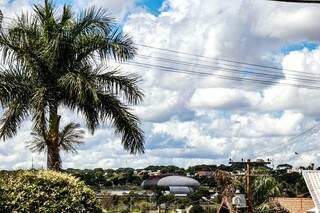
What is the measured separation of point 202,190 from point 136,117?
29376 mm

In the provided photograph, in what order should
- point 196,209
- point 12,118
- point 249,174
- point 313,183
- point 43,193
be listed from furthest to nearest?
point 196,209, point 313,183, point 249,174, point 12,118, point 43,193

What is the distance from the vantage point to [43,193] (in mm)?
13148

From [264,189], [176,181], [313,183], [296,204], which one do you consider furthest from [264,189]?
[176,181]

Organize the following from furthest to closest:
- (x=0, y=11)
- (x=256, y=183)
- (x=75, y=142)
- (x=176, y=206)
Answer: (x=176, y=206)
(x=256, y=183)
(x=75, y=142)
(x=0, y=11)

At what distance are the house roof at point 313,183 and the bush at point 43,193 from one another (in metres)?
15.2

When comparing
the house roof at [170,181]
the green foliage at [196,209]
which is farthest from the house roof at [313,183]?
the house roof at [170,181]

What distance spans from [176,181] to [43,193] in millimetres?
46906

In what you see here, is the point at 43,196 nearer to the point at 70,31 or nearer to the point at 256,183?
the point at 70,31

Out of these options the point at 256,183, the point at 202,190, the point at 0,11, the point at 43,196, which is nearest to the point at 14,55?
the point at 0,11

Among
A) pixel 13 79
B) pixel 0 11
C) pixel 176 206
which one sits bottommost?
pixel 176 206

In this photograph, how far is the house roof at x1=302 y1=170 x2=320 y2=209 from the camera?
88.0ft

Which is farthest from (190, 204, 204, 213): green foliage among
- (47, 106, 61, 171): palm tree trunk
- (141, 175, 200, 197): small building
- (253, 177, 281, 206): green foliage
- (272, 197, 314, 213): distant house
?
(47, 106, 61, 171): palm tree trunk

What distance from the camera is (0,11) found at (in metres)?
14.5

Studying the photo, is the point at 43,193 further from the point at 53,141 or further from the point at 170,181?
the point at 170,181
